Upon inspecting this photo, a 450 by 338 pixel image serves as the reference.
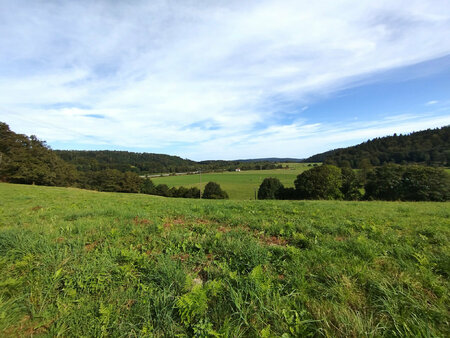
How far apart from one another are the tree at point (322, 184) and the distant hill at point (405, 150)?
3244 centimetres

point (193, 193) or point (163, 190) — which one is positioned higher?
point (163, 190)

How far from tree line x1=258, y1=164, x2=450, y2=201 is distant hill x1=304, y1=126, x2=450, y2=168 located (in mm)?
27231

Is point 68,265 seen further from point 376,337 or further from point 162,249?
point 376,337

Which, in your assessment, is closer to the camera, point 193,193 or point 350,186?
point 350,186

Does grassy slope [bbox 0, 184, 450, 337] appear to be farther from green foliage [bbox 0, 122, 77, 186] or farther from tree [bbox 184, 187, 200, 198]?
tree [bbox 184, 187, 200, 198]

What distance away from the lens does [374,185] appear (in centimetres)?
4147

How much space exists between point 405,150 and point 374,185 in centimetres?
7774

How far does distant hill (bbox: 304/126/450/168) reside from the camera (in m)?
77.6

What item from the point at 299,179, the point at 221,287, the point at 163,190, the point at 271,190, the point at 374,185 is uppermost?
the point at 221,287

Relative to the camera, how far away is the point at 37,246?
3.18m

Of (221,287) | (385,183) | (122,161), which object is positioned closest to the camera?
(221,287)

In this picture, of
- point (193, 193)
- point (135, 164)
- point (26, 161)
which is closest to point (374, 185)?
point (193, 193)

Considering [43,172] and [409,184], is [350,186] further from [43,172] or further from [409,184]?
[43,172]

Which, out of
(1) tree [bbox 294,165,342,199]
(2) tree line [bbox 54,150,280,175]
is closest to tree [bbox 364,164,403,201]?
(1) tree [bbox 294,165,342,199]
